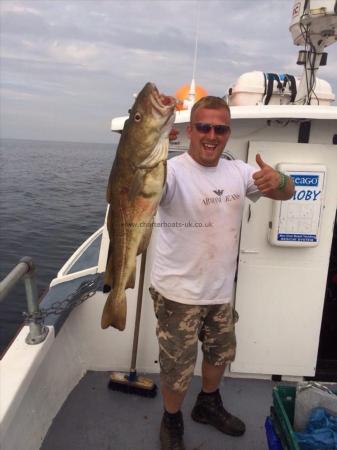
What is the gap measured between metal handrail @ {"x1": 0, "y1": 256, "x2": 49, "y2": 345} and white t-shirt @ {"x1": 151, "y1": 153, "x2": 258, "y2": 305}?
2.98ft

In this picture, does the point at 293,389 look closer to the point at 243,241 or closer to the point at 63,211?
the point at 243,241

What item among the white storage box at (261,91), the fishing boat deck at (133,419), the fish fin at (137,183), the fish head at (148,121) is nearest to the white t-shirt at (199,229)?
the fish fin at (137,183)

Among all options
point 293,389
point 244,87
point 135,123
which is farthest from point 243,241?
point 135,123

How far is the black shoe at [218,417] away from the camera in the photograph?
336cm

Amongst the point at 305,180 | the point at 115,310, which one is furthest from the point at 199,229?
the point at 305,180

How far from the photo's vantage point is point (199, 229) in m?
2.77

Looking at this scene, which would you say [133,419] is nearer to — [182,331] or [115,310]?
[182,331]

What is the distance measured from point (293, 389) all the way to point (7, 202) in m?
20.3

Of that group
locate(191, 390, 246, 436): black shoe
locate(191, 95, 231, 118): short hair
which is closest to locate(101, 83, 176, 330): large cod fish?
locate(191, 95, 231, 118): short hair

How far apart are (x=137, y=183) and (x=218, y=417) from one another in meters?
2.47

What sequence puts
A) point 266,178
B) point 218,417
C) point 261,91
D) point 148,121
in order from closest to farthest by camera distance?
point 148,121 → point 266,178 → point 218,417 → point 261,91

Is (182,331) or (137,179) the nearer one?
(137,179)

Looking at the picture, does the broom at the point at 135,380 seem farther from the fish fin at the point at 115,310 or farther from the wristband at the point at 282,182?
the wristband at the point at 282,182

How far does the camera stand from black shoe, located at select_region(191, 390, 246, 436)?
3.36m
